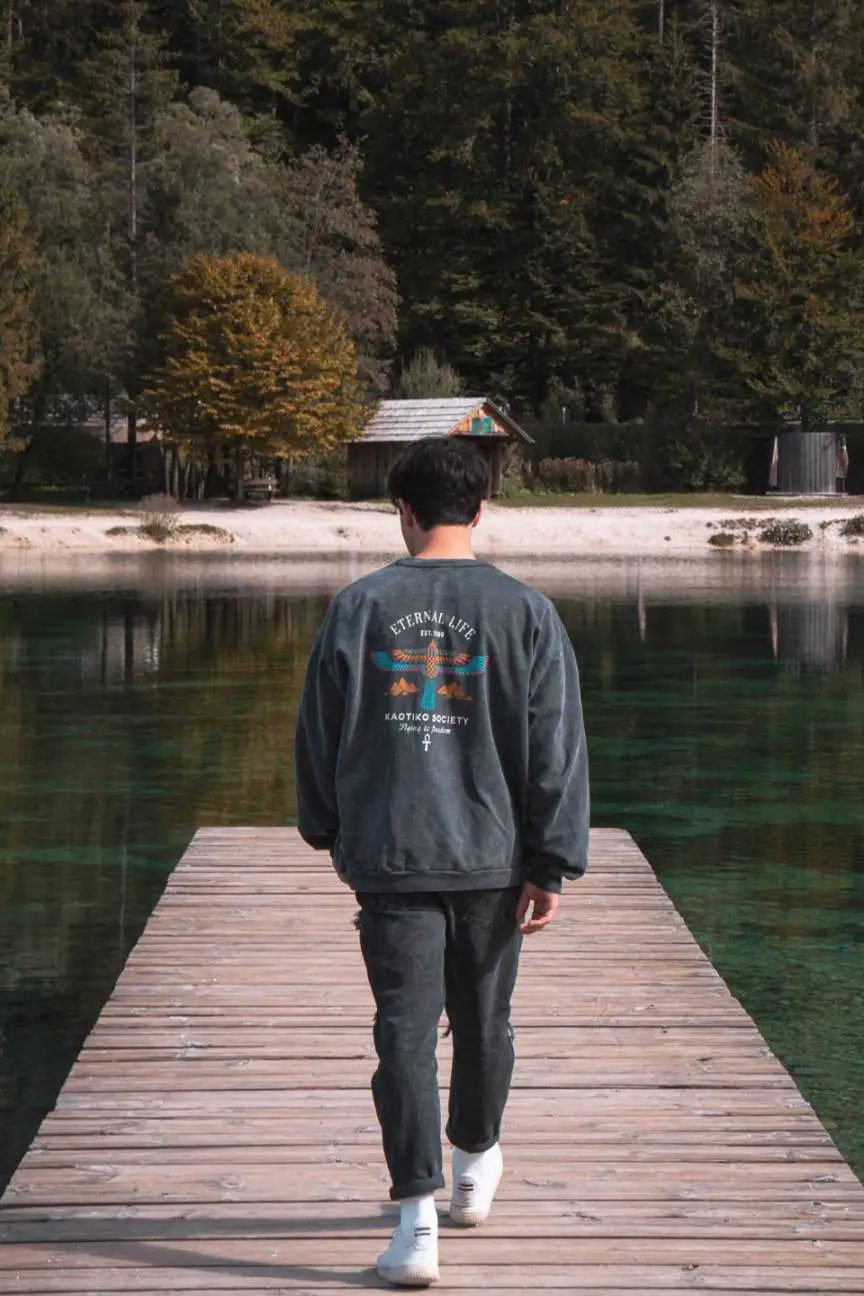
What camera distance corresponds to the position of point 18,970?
10.1 meters

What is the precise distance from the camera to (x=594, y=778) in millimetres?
16125

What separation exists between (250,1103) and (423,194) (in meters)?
74.3

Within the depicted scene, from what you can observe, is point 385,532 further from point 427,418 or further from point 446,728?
point 446,728

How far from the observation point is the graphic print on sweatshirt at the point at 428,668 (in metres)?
4.44

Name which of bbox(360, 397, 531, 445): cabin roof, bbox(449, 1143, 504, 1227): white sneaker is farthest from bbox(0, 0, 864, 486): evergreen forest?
bbox(449, 1143, 504, 1227): white sneaker

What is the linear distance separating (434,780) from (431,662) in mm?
273

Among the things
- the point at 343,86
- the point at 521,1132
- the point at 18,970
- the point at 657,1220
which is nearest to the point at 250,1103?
the point at 521,1132

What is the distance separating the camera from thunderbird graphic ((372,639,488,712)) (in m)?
4.44

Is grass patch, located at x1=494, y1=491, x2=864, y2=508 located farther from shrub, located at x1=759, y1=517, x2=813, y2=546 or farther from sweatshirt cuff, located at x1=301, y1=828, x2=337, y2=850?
sweatshirt cuff, located at x1=301, y1=828, x2=337, y2=850

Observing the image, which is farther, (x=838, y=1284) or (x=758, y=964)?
(x=758, y=964)

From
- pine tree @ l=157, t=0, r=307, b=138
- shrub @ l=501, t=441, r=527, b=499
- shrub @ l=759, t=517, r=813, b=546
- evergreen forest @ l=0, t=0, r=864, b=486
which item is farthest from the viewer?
pine tree @ l=157, t=0, r=307, b=138

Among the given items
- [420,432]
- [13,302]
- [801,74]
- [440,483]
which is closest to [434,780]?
[440,483]

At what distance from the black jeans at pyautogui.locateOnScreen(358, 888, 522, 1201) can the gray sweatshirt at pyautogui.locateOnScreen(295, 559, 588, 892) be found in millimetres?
67

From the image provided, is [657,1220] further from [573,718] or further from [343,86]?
[343,86]
